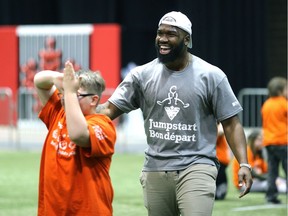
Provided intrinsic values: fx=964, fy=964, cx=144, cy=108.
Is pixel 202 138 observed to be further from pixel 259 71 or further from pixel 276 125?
pixel 259 71

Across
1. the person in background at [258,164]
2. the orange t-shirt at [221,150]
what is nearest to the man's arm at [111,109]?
the orange t-shirt at [221,150]

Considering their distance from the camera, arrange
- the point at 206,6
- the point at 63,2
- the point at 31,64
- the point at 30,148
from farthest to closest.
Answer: the point at 63,2, the point at 206,6, the point at 31,64, the point at 30,148

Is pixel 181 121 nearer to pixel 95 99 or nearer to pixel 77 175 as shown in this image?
pixel 95 99

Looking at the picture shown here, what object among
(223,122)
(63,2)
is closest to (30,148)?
(63,2)

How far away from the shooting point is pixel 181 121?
7039 mm

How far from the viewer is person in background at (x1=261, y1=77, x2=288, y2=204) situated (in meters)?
13.0

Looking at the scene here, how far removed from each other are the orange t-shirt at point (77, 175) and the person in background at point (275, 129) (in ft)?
22.7

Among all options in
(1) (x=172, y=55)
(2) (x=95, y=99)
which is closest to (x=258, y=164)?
(1) (x=172, y=55)

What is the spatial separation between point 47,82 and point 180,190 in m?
1.29

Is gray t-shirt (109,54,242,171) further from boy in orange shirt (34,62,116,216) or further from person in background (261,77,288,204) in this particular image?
person in background (261,77,288,204)

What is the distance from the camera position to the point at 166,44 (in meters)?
7.02

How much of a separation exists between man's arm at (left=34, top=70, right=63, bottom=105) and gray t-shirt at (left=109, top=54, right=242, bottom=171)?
0.86 m

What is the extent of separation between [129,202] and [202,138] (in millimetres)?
6210

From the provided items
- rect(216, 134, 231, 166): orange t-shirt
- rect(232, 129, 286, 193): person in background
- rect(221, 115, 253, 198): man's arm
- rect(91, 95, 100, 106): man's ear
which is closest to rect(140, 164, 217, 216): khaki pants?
rect(221, 115, 253, 198): man's arm
